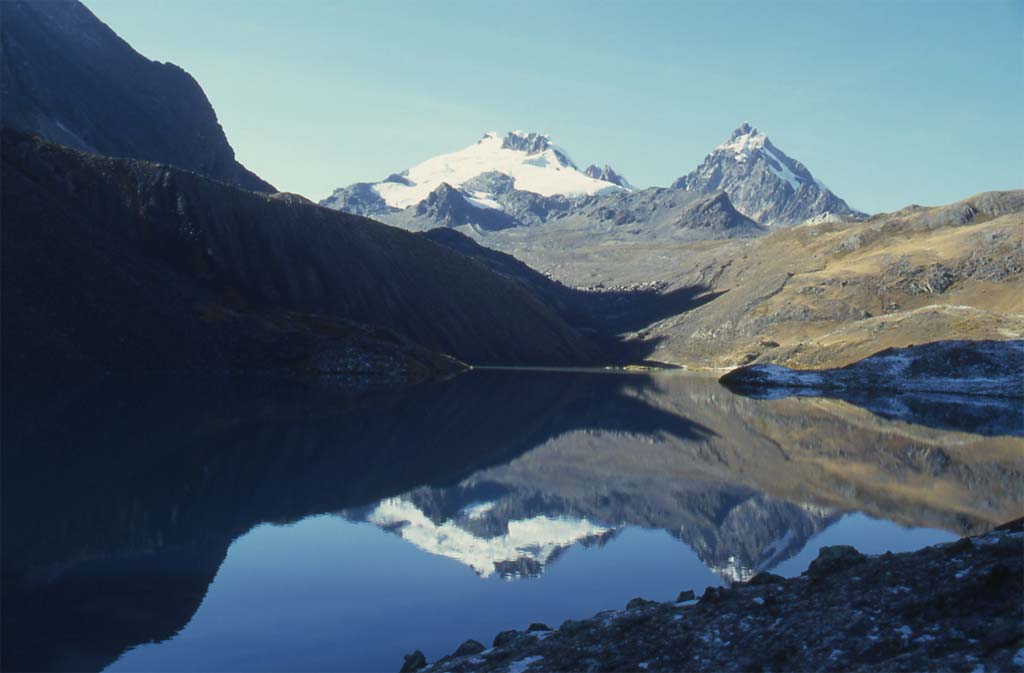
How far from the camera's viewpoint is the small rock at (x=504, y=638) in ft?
47.5

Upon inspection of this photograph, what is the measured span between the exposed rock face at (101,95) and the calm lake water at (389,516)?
98.2 m

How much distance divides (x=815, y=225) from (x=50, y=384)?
170846 mm

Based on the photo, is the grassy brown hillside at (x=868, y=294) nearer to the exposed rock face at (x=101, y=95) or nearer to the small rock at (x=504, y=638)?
the small rock at (x=504, y=638)

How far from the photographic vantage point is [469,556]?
21.1 metres

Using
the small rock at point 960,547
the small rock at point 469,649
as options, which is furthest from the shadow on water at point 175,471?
the small rock at point 960,547

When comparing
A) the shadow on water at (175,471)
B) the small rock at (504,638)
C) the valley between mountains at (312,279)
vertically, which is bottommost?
the small rock at (504,638)

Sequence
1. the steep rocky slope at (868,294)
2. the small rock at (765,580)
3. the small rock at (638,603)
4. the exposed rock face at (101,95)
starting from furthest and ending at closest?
the exposed rock face at (101,95), the steep rocky slope at (868,294), the small rock at (765,580), the small rock at (638,603)

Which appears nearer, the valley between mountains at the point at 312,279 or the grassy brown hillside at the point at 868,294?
the valley between mountains at the point at 312,279

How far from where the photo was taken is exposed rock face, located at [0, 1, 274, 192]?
413ft

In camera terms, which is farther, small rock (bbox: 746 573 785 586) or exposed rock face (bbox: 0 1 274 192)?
exposed rock face (bbox: 0 1 274 192)

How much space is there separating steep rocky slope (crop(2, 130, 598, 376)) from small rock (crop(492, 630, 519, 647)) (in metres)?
47.1

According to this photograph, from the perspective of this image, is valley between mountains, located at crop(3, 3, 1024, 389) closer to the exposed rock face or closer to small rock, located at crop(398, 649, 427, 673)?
the exposed rock face

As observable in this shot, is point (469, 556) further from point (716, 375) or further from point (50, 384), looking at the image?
point (716, 375)

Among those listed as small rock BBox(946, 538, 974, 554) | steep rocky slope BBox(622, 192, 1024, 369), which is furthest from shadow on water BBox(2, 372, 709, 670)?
steep rocky slope BBox(622, 192, 1024, 369)
